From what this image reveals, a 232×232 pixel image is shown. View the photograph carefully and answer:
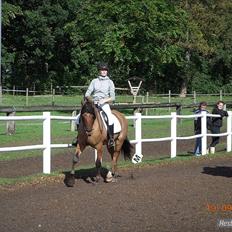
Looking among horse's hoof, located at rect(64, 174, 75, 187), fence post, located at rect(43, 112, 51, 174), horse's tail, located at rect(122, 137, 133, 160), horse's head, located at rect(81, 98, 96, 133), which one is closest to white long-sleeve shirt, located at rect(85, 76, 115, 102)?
horse's head, located at rect(81, 98, 96, 133)

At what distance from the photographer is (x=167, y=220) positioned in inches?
303

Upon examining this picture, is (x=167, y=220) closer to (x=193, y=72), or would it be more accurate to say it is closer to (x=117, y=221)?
(x=117, y=221)

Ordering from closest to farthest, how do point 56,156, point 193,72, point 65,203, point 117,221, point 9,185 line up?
point 117,221
point 65,203
point 9,185
point 56,156
point 193,72

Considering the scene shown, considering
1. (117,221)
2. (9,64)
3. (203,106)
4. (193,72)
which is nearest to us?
(117,221)

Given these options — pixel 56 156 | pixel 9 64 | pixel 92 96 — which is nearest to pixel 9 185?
pixel 92 96

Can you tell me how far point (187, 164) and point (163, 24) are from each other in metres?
26.1

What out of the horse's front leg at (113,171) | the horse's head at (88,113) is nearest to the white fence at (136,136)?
the horse's front leg at (113,171)

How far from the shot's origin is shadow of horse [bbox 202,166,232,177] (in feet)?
42.3

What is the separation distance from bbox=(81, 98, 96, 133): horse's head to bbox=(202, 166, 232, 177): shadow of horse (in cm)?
360

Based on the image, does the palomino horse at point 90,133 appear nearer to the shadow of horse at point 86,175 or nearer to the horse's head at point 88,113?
the horse's head at point 88,113

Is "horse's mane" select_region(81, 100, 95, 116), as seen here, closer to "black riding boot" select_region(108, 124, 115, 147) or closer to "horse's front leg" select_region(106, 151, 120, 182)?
"black riding boot" select_region(108, 124, 115, 147)

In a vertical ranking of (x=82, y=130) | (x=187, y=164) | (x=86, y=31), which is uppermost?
(x=86, y=31)

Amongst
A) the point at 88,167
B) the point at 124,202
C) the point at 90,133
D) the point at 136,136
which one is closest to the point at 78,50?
the point at 136,136

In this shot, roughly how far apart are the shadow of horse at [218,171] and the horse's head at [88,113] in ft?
11.8
